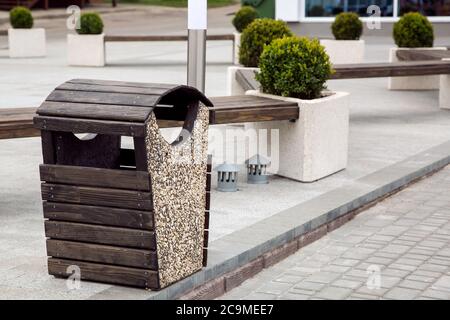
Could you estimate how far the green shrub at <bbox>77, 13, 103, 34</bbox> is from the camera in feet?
66.9

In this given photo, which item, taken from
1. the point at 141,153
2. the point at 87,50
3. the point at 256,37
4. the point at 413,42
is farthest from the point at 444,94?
the point at 141,153

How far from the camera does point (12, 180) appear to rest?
8.38 meters

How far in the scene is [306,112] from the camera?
8.42m

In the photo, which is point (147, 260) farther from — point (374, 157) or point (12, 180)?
point (374, 157)

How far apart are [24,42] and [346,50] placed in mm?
7486

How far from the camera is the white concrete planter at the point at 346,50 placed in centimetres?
1962

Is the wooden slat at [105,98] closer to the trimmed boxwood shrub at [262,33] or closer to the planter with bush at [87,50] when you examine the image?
the trimmed boxwood shrub at [262,33]

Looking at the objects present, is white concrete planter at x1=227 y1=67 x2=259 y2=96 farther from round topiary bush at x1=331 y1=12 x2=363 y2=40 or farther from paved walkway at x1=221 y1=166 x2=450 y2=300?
round topiary bush at x1=331 y1=12 x2=363 y2=40

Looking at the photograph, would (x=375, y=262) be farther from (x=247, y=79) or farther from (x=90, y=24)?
(x=90, y=24)

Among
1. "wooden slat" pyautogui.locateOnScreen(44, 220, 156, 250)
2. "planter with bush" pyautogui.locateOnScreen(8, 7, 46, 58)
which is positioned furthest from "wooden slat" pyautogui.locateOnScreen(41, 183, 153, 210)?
"planter with bush" pyautogui.locateOnScreen(8, 7, 46, 58)

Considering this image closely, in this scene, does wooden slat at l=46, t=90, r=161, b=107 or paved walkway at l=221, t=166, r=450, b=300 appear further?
paved walkway at l=221, t=166, r=450, b=300

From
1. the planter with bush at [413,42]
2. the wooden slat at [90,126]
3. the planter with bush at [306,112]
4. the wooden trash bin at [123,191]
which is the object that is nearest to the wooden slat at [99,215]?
the wooden trash bin at [123,191]

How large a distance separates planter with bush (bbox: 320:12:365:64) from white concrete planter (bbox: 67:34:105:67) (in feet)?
14.9
